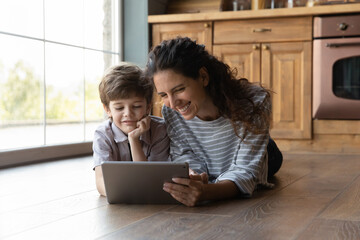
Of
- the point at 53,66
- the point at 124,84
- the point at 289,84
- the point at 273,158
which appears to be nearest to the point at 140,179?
the point at 124,84

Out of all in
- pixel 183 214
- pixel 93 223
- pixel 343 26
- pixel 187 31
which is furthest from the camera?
pixel 187 31

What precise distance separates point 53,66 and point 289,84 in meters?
1.63

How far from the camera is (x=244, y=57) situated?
382 centimetres

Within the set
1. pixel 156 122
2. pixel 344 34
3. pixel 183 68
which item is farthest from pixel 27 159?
pixel 344 34

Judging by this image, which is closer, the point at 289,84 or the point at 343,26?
the point at 343,26

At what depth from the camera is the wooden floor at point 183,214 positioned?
132 cm

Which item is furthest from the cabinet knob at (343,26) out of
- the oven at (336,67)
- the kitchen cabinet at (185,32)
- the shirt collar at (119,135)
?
the shirt collar at (119,135)

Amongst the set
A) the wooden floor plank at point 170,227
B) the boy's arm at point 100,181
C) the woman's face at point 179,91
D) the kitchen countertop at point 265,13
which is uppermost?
the kitchen countertop at point 265,13

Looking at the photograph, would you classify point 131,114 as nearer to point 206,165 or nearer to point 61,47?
point 206,165

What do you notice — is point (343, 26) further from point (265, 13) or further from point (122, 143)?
point (122, 143)

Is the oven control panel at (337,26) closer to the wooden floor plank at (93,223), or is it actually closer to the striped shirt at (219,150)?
the striped shirt at (219,150)

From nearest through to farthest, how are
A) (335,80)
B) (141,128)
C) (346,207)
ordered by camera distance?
(346,207)
(141,128)
(335,80)

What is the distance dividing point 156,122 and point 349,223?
2.95 ft

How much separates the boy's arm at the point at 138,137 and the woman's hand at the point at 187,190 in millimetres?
309
